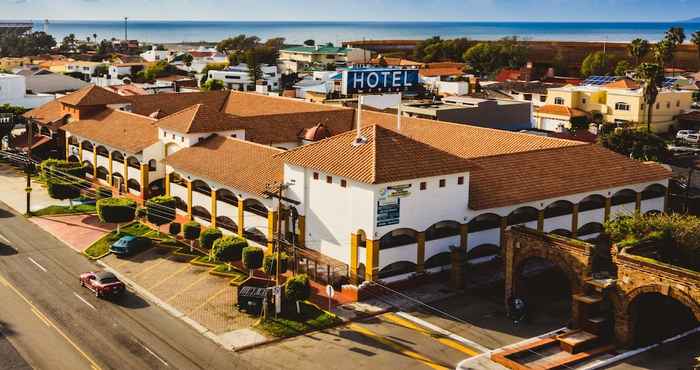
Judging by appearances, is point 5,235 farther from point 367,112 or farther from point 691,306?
point 691,306

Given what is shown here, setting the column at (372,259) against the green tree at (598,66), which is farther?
the green tree at (598,66)

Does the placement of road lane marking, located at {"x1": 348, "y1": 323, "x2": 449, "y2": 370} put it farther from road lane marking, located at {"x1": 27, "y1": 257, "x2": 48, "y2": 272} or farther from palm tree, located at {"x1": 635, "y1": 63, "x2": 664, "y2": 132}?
palm tree, located at {"x1": 635, "y1": 63, "x2": 664, "y2": 132}

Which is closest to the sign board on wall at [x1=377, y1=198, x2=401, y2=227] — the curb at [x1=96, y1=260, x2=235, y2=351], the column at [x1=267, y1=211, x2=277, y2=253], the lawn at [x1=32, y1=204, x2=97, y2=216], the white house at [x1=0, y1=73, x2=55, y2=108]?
the column at [x1=267, y1=211, x2=277, y2=253]

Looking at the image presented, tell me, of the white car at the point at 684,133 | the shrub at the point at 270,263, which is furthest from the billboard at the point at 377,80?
the white car at the point at 684,133

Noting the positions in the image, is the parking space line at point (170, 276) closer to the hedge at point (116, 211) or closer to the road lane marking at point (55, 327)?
the road lane marking at point (55, 327)

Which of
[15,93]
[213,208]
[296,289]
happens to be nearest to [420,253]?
[296,289]

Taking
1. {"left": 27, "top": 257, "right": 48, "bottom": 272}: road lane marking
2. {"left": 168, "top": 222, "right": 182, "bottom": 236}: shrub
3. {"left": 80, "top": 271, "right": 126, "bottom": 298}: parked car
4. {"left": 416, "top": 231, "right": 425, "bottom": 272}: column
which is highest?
{"left": 416, "top": 231, "right": 425, "bottom": 272}: column
